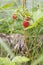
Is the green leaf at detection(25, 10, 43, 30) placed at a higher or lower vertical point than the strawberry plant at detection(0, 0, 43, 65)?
higher

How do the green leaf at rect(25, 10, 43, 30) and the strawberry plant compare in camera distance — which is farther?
the strawberry plant

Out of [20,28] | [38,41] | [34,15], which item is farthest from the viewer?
[20,28]

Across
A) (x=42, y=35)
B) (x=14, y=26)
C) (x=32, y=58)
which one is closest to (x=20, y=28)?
(x=14, y=26)

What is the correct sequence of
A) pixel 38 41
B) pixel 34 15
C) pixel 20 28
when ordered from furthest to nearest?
pixel 20 28
pixel 38 41
pixel 34 15

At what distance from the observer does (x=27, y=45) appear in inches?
36.2

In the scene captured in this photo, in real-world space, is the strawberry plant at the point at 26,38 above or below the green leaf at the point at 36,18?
below

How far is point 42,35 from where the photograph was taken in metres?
1.01

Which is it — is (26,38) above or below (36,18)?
below

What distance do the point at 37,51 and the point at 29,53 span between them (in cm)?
7

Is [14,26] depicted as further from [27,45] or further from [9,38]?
[27,45]

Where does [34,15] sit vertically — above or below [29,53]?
above

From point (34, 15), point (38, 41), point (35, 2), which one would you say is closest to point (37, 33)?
point (38, 41)

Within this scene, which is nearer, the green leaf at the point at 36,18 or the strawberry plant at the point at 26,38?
the green leaf at the point at 36,18

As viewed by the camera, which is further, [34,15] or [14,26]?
[14,26]
